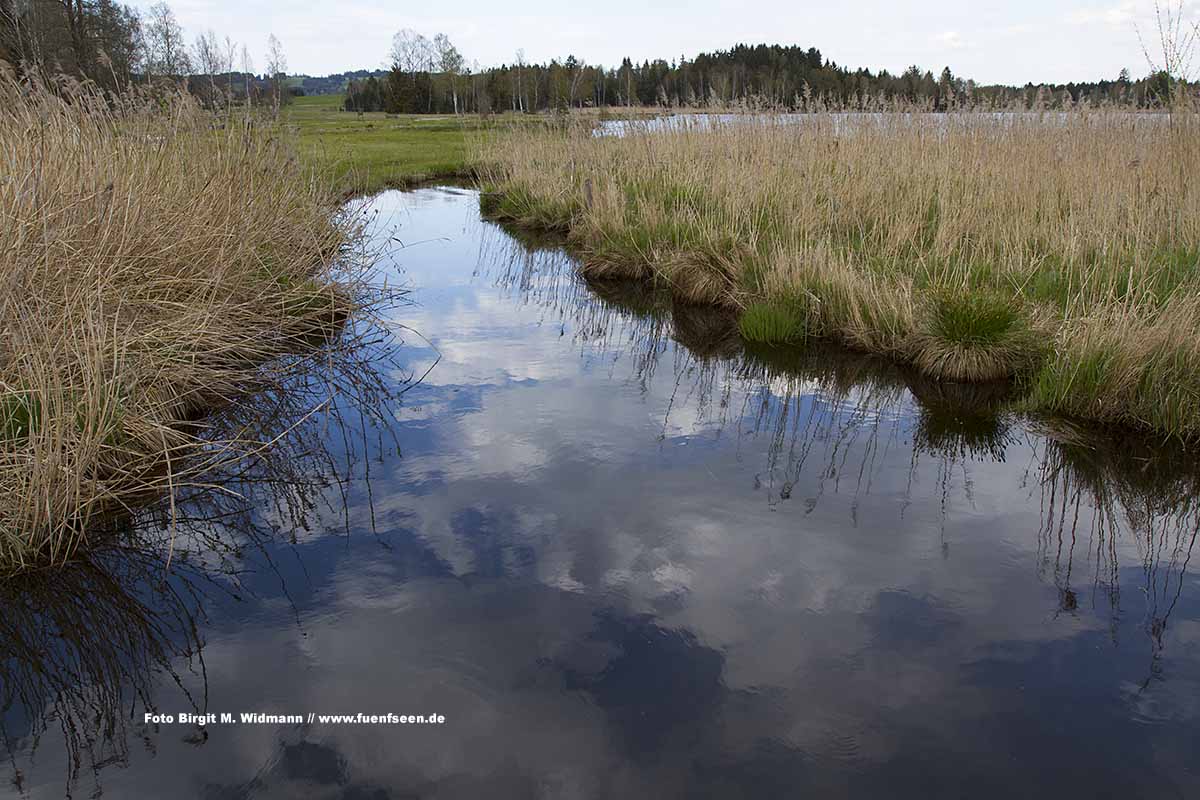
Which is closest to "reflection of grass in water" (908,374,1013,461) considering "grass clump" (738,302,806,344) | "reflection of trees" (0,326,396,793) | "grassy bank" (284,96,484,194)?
"grass clump" (738,302,806,344)

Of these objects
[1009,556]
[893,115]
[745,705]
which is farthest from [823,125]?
[745,705]

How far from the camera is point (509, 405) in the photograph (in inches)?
230

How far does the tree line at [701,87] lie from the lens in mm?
10305

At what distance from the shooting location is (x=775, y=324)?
23.3 ft

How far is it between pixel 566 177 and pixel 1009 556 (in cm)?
1126

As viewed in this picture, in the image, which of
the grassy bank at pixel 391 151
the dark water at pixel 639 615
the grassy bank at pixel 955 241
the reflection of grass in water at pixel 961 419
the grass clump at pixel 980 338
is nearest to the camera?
the dark water at pixel 639 615

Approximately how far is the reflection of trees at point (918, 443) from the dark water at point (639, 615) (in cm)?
3

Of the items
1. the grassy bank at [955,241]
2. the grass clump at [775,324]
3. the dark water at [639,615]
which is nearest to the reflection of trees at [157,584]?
the dark water at [639,615]

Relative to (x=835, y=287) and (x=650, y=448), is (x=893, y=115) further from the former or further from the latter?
(x=650, y=448)

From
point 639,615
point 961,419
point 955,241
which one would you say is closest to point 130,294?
point 639,615

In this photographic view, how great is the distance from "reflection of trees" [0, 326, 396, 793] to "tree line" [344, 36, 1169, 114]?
8170 mm

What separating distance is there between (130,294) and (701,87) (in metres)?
11.6

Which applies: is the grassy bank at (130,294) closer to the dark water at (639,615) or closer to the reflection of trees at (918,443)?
the dark water at (639,615)

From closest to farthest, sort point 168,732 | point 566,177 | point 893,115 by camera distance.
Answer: point 168,732 → point 893,115 → point 566,177
